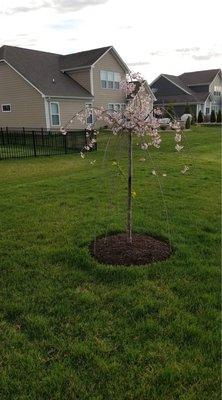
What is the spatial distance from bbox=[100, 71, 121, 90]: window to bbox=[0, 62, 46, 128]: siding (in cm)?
682

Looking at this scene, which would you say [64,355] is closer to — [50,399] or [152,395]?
[50,399]

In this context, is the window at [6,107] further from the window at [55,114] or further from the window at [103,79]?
the window at [103,79]

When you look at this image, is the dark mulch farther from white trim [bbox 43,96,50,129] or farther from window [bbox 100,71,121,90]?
window [bbox 100,71,121,90]

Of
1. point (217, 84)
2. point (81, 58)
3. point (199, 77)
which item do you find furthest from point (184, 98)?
point (81, 58)

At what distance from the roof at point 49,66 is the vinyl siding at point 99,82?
683 millimetres

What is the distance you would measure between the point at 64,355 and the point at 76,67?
28685 millimetres

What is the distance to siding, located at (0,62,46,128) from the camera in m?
26.0

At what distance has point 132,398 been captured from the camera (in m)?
2.81

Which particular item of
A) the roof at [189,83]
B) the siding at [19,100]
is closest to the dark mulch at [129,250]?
the siding at [19,100]

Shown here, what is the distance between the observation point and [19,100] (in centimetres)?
2702

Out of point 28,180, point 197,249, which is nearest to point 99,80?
point 28,180

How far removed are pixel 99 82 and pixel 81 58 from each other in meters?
2.37

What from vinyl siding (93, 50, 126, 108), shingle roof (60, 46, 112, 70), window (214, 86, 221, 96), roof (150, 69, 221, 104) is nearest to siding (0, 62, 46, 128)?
shingle roof (60, 46, 112, 70)

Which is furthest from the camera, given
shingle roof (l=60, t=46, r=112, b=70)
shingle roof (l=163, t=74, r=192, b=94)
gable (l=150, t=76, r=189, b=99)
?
shingle roof (l=163, t=74, r=192, b=94)
